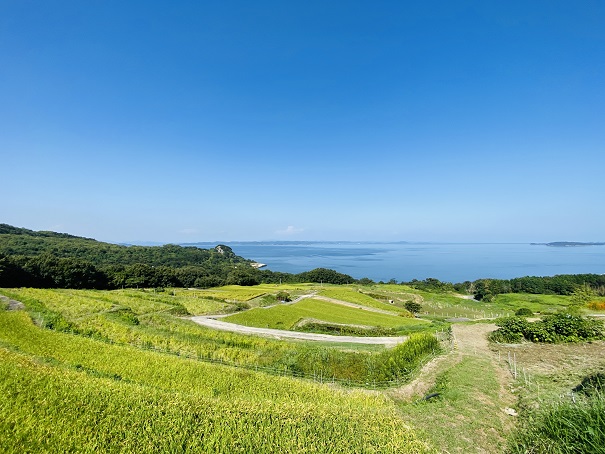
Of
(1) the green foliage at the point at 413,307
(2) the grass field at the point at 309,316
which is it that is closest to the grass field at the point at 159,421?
(2) the grass field at the point at 309,316

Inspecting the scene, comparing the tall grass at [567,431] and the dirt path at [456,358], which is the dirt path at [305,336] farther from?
the tall grass at [567,431]

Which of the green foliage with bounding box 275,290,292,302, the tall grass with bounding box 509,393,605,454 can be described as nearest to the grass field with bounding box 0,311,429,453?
the tall grass with bounding box 509,393,605,454

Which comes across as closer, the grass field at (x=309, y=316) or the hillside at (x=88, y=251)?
the grass field at (x=309, y=316)

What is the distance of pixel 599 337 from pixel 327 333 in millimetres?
24344

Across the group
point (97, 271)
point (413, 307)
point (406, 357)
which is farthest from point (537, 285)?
point (97, 271)

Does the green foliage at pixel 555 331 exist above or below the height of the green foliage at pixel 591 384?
below

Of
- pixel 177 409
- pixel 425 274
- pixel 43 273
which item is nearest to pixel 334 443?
pixel 177 409

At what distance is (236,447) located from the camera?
8.03 meters

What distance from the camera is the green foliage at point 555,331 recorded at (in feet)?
71.7

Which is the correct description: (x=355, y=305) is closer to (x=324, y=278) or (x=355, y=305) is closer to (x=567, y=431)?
(x=324, y=278)

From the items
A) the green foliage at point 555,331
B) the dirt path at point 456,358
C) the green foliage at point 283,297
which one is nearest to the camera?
the dirt path at point 456,358

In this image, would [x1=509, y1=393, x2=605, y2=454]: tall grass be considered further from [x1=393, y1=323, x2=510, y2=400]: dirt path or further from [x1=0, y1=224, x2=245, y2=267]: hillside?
[x1=0, y1=224, x2=245, y2=267]: hillside

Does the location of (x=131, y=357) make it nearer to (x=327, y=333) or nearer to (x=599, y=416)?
(x=599, y=416)

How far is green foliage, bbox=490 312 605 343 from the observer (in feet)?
71.7
